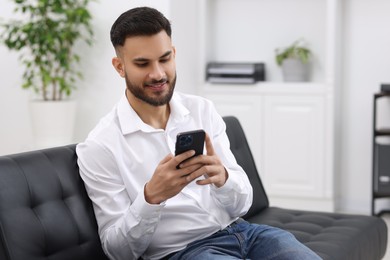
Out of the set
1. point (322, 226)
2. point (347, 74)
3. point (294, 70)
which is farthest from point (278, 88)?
point (322, 226)

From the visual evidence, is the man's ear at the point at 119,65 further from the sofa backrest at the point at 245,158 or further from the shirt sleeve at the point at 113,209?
the sofa backrest at the point at 245,158

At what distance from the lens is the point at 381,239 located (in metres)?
2.71

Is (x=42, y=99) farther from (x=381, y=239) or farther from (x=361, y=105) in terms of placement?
Answer: (x=381, y=239)

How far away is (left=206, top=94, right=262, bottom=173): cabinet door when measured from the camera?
463 centimetres

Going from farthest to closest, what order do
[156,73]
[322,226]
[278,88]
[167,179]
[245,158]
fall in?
[278,88] < [245,158] < [322,226] < [156,73] < [167,179]

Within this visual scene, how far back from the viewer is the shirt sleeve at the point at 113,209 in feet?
5.76

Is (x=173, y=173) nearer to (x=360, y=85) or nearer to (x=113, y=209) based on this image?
(x=113, y=209)

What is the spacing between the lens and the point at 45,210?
187 centimetres

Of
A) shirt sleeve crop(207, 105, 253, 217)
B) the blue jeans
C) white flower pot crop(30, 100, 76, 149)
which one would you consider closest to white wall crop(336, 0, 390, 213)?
white flower pot crop(30, 100, 76, 149)

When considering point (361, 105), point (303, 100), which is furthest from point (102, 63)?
point (361, 105)

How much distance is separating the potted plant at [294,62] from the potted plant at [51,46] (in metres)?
1.36

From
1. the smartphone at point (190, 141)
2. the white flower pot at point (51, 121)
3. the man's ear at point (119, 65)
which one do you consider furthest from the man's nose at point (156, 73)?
the white flower pot at point (51, 121)

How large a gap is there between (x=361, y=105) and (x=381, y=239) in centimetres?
201

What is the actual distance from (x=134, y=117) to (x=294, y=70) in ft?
9.28
